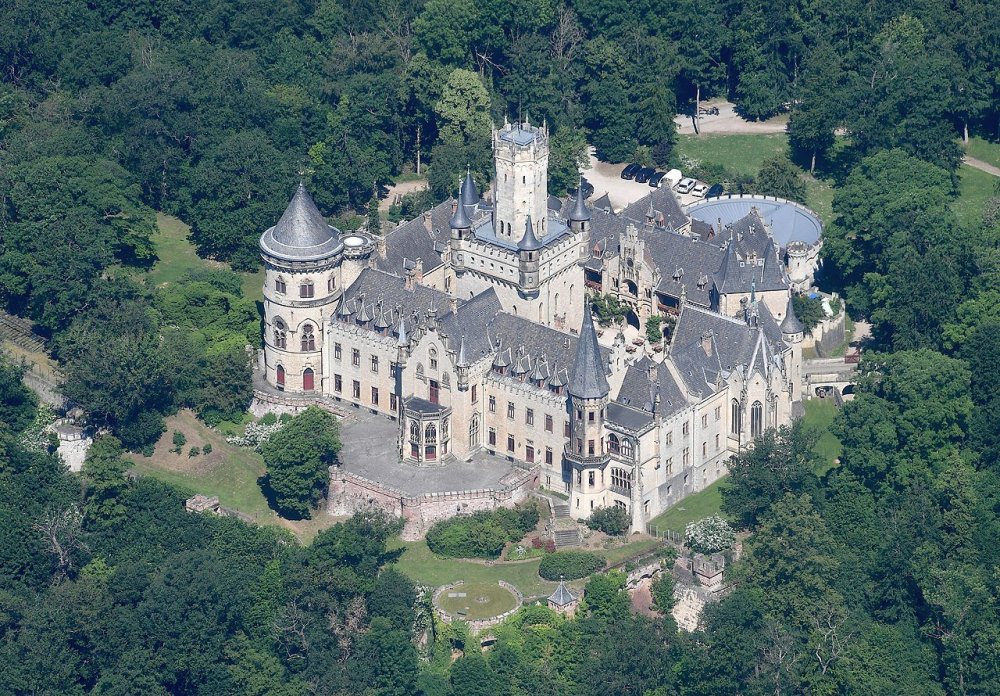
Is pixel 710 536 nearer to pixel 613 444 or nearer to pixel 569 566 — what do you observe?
pixel 613 444

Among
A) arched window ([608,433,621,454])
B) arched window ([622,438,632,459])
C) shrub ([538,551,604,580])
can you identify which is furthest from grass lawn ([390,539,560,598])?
arched window ([622,438,632,459])

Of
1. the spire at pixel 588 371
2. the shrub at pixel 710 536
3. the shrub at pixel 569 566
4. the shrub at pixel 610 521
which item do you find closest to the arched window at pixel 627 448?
the spire at pixel 588 371

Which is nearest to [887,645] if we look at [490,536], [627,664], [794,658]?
[794,658]

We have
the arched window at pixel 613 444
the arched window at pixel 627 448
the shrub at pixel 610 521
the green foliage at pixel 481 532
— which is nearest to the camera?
the green foliage at pixel 481 532

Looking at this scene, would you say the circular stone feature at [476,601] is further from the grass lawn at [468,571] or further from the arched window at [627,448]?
the arched window at [627,448]

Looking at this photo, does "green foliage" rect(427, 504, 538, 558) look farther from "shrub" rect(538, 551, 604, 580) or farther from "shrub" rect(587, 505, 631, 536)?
"shrub" rect(587, 505, 631, 536)

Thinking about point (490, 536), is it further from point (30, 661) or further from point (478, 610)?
point (30, 661)
